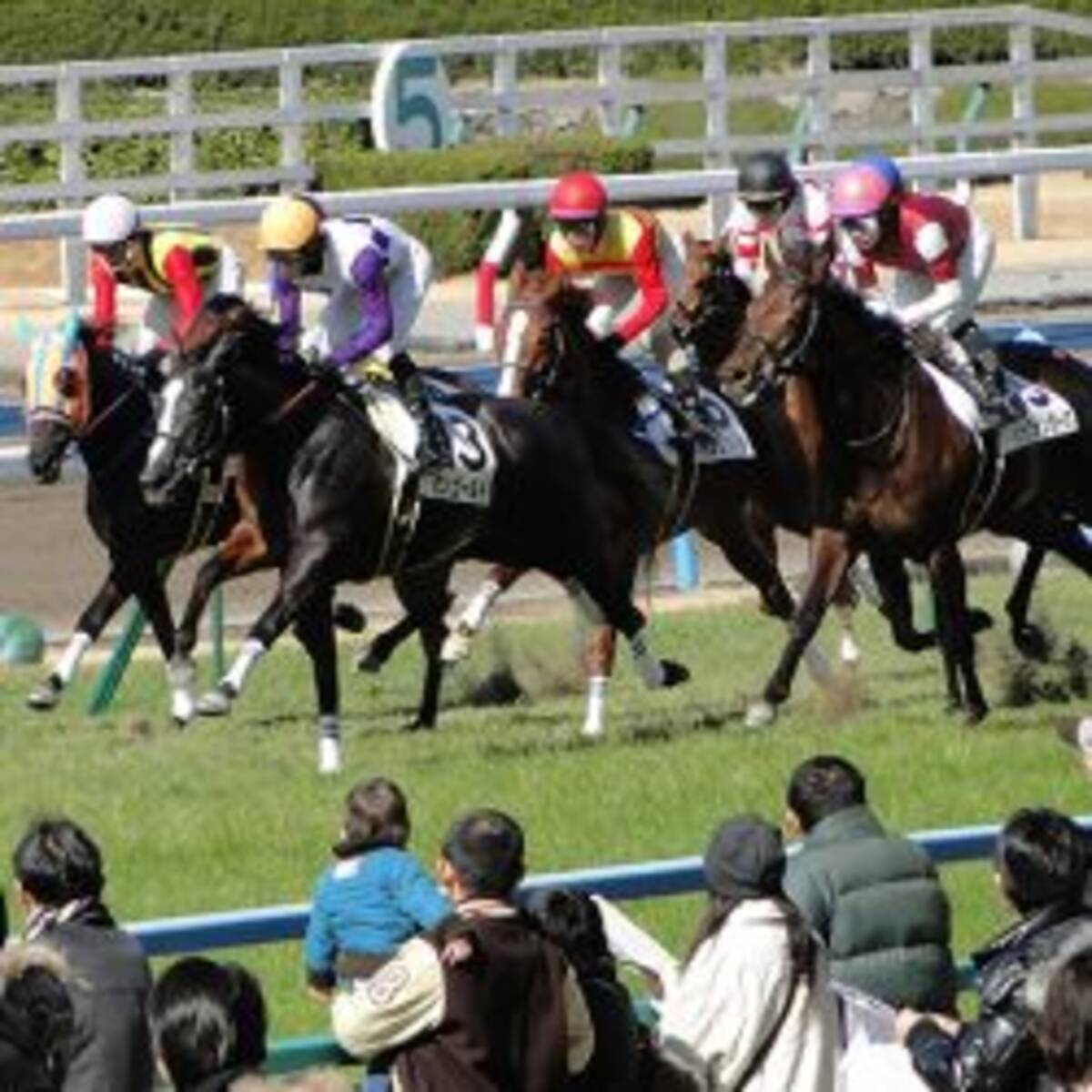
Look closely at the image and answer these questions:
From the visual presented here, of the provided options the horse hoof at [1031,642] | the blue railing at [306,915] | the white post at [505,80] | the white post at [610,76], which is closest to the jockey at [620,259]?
the horse hoof at [1031,642]

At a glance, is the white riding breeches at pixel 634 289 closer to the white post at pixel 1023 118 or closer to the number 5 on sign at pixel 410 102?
the number 5 on sign at pixel 410 102

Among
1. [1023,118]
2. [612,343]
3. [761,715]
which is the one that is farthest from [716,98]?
[761,715]

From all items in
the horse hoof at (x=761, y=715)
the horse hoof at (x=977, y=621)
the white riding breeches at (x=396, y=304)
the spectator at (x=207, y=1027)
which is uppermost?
the spectator at (x=207, y=1027)

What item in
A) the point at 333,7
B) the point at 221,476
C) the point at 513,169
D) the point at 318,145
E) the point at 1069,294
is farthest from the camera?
the point at 333,7

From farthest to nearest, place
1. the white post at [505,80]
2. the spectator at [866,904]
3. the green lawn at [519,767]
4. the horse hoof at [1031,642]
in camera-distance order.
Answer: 1. the white post at [505,80]
2. the horse hoof at [1031,642]
3. the green lawn at [519,767]
4. the spectator at [866,904]

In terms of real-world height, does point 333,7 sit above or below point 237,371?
below

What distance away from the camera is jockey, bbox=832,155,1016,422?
17.0 m

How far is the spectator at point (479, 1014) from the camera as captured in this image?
864 centimetres

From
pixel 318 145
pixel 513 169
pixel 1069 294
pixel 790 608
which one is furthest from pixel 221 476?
pixel 318 145

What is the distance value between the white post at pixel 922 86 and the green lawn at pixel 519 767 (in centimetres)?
1348

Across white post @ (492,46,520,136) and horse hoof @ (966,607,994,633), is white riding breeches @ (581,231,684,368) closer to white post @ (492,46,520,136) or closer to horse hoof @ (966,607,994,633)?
horse hoof @ (966,607,994,633)

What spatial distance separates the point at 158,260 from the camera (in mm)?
18078

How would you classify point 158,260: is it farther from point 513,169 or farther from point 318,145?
point 318,145

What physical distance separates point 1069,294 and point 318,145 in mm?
7295
